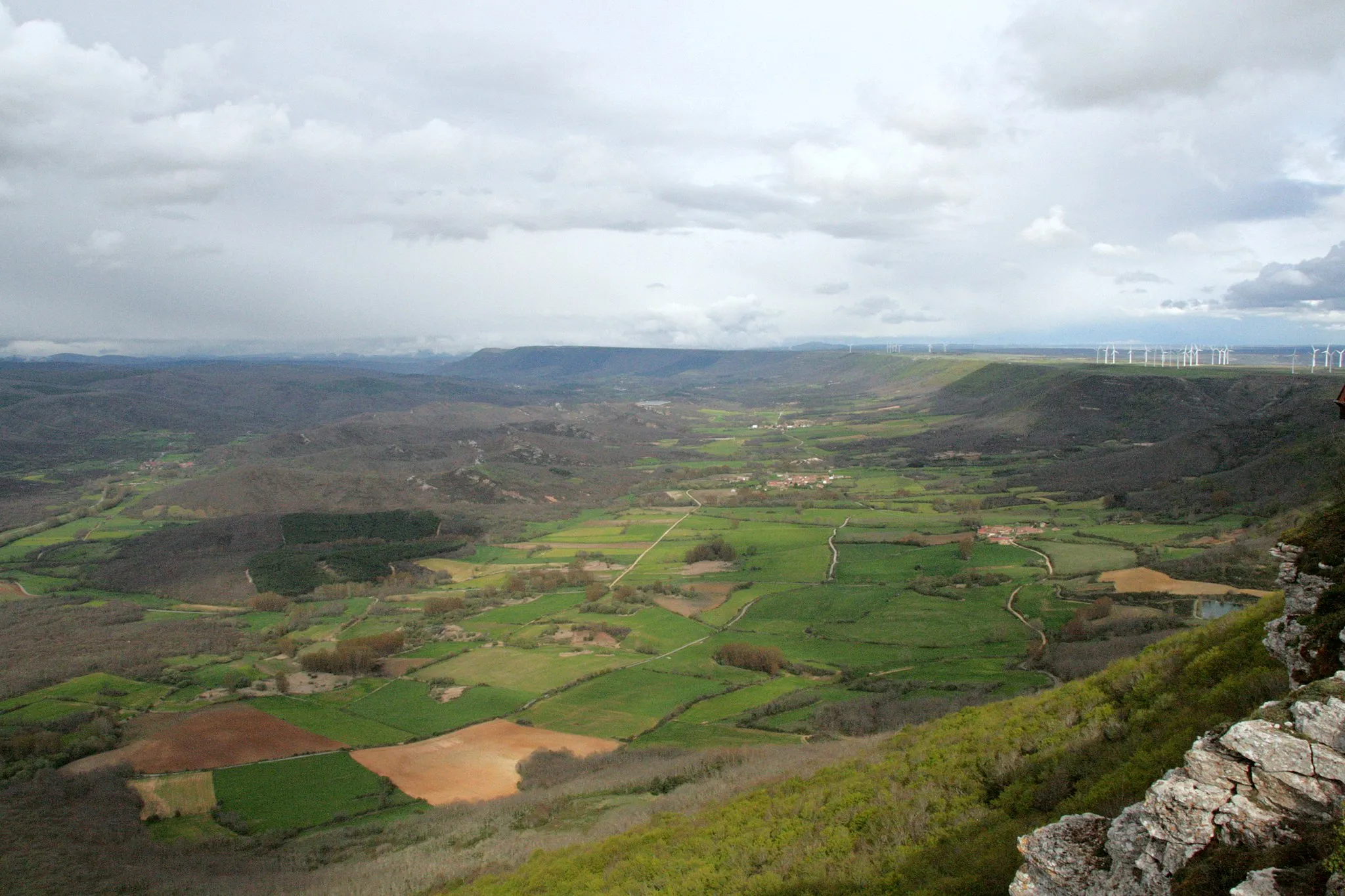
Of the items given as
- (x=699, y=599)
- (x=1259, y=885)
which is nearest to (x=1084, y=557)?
(x=699, y=599)

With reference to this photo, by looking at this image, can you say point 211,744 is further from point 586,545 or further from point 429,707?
point 586,545

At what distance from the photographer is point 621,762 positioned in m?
45.1

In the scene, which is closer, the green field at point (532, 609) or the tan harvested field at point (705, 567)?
the green field at point (532, 609)

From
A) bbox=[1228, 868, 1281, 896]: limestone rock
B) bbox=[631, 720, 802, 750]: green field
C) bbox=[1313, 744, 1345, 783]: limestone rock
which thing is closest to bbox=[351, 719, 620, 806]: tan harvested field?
bbox=[631, 720, 802, 750]: green field

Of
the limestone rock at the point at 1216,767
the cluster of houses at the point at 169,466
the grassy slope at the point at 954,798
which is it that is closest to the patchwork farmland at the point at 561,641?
the grassy slope at the point at 954,798

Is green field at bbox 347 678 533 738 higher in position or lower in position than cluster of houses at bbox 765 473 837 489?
lower

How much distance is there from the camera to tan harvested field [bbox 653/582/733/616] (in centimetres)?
7912

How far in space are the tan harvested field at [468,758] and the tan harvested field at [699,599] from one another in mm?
27888

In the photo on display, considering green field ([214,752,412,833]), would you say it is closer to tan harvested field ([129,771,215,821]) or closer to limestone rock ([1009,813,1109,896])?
tan harvested field ([129,771,215,821])

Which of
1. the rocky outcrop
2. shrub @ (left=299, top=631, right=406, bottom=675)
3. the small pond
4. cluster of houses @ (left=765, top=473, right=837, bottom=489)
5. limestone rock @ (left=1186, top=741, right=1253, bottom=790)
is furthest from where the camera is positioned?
cluster of houses @ (left=765, top=473, right=837, bottom=489)

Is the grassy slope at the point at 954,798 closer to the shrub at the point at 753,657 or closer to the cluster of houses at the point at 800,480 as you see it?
the shrub at the point at 753,657

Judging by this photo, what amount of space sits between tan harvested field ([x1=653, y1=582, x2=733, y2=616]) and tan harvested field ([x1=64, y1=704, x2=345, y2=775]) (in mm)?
36293

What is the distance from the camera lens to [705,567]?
95.8 metres

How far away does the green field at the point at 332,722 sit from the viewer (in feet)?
173
